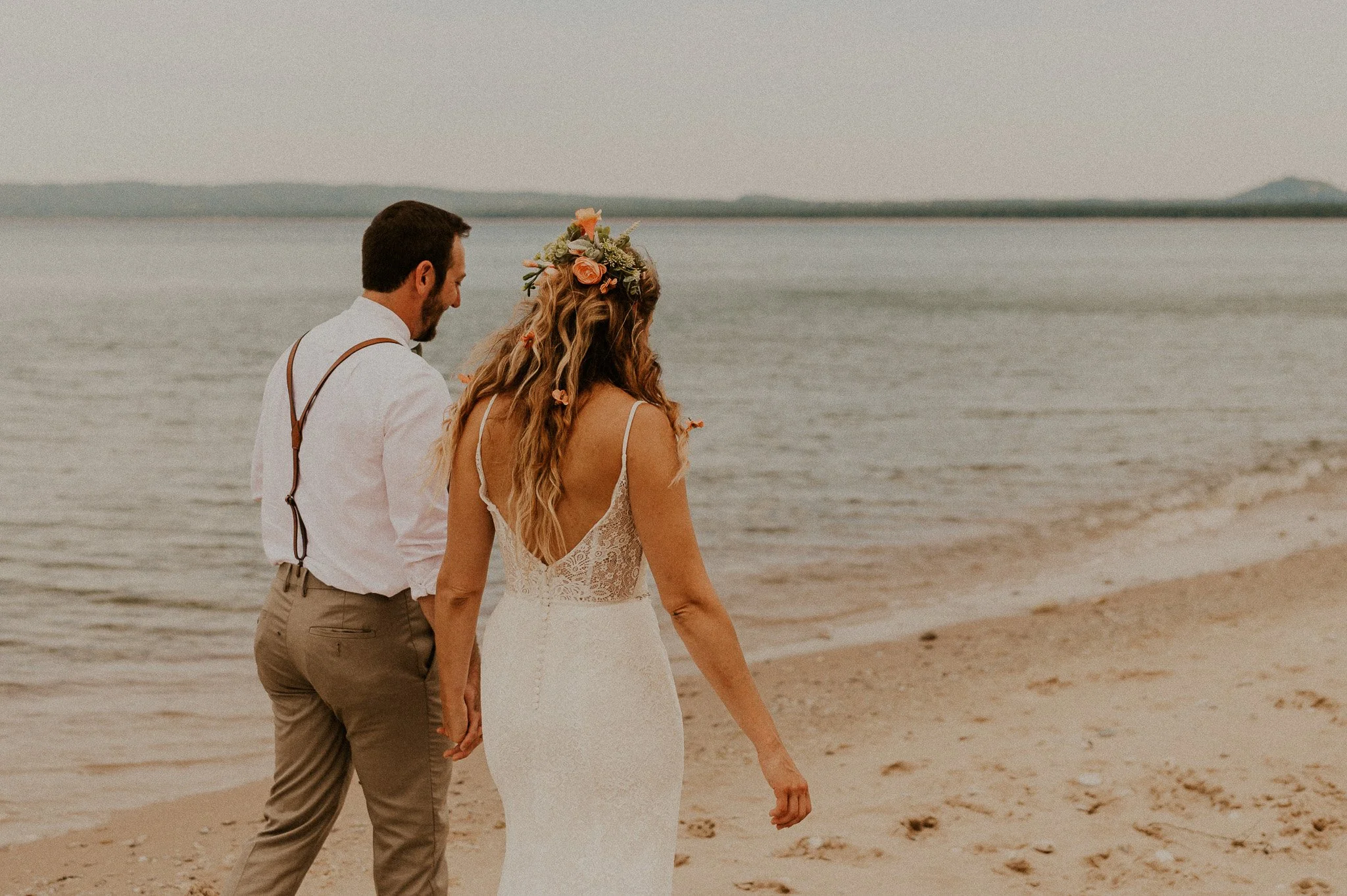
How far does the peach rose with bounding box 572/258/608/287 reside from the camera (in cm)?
259

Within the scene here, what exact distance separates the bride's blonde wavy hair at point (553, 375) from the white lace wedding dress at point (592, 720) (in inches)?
3.0

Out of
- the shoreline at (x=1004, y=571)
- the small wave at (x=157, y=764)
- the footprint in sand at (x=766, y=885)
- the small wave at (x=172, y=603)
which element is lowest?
the small wave at (x=172, y=603)

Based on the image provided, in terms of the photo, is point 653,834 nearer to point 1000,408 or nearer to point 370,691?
point 370,691

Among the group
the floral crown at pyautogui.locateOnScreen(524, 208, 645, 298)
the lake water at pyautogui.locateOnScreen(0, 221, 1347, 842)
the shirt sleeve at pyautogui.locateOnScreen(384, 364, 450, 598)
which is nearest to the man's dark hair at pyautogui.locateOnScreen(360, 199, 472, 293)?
the shirt sleeve at pyautogui.locateOnScreen(384, 364, 450, 598)

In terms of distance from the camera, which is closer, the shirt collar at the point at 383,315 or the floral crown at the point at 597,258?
the floral crown at the point at 597,258

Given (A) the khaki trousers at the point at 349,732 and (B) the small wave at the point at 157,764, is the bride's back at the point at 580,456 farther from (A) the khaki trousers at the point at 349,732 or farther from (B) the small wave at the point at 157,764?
(B) the small wave at the point at 157,764

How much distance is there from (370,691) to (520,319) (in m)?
0.99

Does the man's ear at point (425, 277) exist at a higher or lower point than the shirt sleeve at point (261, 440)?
higher

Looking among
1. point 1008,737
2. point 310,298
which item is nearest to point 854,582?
point 1008,737

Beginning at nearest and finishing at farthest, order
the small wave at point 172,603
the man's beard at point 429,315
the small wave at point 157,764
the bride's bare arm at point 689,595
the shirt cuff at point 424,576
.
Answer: the bride's bare arm at point 689,595
the shirt cuff at point 424,576
the man's beard at point 429,315
the small wave at point 157,764
the small wave at point 172,603

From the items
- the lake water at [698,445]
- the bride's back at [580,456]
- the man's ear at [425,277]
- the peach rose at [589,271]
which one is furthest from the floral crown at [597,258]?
the lake water at [698,445]

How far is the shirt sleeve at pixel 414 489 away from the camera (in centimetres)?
291

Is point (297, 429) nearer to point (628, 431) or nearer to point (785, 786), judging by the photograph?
point (628, 431)

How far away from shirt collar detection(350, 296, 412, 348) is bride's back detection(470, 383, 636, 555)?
0.56m
